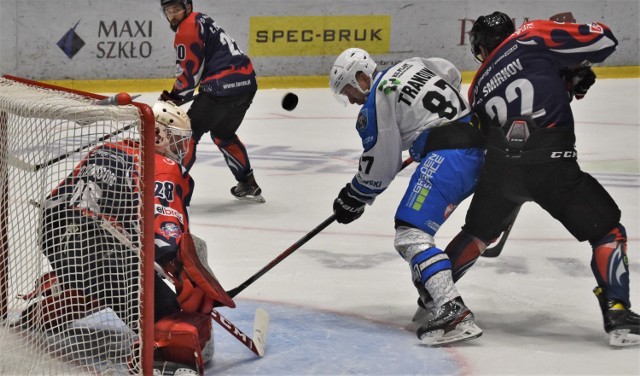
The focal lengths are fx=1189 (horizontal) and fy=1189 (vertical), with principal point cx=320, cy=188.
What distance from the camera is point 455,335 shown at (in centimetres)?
340

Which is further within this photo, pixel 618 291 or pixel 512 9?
pixel 512 9

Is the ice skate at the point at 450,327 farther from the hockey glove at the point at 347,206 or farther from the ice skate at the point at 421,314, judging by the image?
the hockey glove at the point at 347,206

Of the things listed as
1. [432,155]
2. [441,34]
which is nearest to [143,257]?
[432,155]

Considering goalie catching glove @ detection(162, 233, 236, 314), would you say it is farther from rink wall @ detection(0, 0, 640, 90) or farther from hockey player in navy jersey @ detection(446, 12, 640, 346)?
rink wall @ detection(0, 0, 640, 90)

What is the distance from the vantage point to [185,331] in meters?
2.97

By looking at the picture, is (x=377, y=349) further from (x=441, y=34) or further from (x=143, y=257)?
(x=441, y=34)

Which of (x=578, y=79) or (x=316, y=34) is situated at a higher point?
(x=578, y=79)

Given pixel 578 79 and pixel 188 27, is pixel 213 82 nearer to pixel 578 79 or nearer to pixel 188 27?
pixel 188 27

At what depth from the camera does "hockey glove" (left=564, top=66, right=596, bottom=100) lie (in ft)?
11.9

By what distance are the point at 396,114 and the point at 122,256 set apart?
3.29 ft

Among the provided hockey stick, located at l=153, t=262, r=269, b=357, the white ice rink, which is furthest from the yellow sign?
hockey stick, located at l=153, t=262, r=269, b=357

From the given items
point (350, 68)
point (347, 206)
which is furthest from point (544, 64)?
point (347, 206)

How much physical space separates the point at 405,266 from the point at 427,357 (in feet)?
3.88

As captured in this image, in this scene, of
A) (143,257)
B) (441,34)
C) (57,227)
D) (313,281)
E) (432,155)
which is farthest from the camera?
(441,34)
